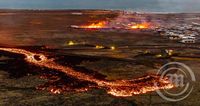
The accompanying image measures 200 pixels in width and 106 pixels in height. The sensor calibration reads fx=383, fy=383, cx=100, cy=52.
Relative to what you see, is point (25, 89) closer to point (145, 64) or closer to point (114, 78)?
point (114, 78)

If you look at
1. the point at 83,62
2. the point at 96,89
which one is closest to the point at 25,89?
the point at 96,89

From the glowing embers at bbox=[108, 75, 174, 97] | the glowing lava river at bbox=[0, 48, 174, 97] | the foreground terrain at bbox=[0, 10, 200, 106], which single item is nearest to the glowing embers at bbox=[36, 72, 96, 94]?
the foreground terrain at bbox=[0, 10, 200, 106]

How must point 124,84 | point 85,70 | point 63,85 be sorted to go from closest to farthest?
point 63,85 < point 124,84 < point 85,70

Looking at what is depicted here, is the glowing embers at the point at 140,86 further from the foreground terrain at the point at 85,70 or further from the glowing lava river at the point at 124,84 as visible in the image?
the foreground terrain at the point at 85,70

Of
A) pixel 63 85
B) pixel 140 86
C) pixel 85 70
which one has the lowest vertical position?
pixel 140 86

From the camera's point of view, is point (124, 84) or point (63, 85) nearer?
point (63, 85)

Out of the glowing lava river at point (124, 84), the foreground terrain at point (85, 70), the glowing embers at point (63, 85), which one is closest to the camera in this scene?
the foreground terrain at point (85, 70)

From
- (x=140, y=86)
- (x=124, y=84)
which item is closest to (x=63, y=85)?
(x=124, y=84)

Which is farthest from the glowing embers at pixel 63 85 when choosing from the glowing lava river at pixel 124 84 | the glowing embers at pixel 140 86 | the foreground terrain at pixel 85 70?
the glowing embers at pixel 140 86

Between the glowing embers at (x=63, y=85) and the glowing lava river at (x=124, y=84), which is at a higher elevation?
the glowing embers at (x=63, y=85)

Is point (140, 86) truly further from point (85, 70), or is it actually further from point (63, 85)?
point (85, 70)

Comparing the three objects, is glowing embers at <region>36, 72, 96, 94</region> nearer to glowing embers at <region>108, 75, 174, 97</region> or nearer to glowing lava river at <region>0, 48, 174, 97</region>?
glowing lava river at <region>0, 48, 174, 97</region>
